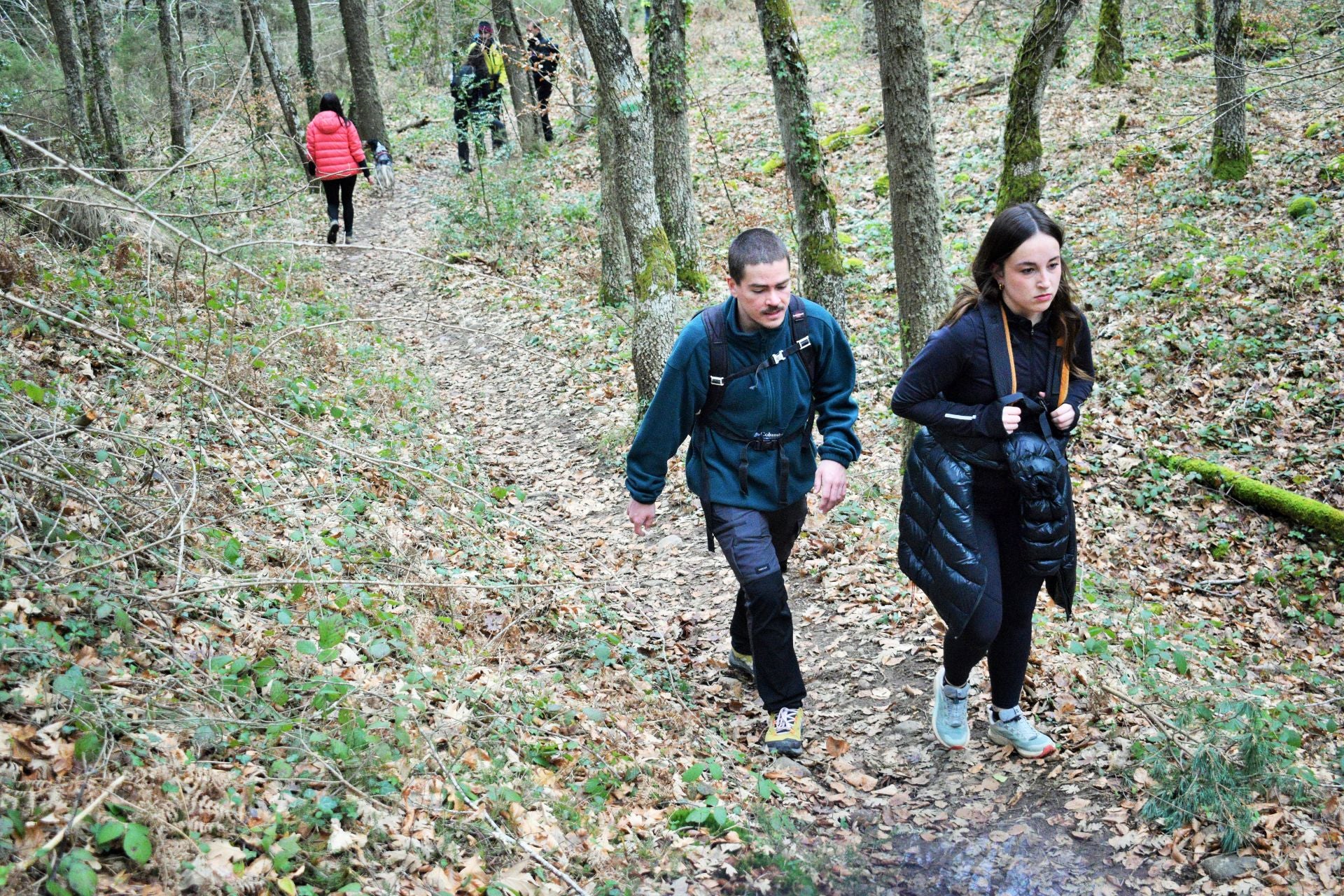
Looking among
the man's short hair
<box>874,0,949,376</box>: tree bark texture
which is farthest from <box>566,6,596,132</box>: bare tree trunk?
the man's short hair

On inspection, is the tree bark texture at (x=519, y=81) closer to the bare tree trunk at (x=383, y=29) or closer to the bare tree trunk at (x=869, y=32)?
the bare tree trunk at (x=869, y=32)

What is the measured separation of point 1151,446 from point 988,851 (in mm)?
5581

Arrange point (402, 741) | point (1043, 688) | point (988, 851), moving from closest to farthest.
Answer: point (402, 741) < point (988, 851) < point (1043, 688)

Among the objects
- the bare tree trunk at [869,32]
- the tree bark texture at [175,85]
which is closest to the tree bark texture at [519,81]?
the tree bark texture at [175,85]

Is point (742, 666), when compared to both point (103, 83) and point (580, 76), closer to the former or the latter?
point (103, 83)

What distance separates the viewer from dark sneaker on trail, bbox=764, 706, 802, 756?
4.37 meters

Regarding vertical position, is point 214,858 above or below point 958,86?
below

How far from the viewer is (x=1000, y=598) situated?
3805 mm

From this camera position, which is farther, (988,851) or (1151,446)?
(1151,446)

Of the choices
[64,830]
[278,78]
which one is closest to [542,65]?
[278,78]

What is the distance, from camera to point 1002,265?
11.9 feet

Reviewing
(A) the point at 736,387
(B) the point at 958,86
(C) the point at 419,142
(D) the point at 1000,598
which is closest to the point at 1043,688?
(D) the point at 1000,598

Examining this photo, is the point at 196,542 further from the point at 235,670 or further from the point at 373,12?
the point at 373,12

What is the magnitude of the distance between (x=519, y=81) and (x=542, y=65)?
1.55 m
